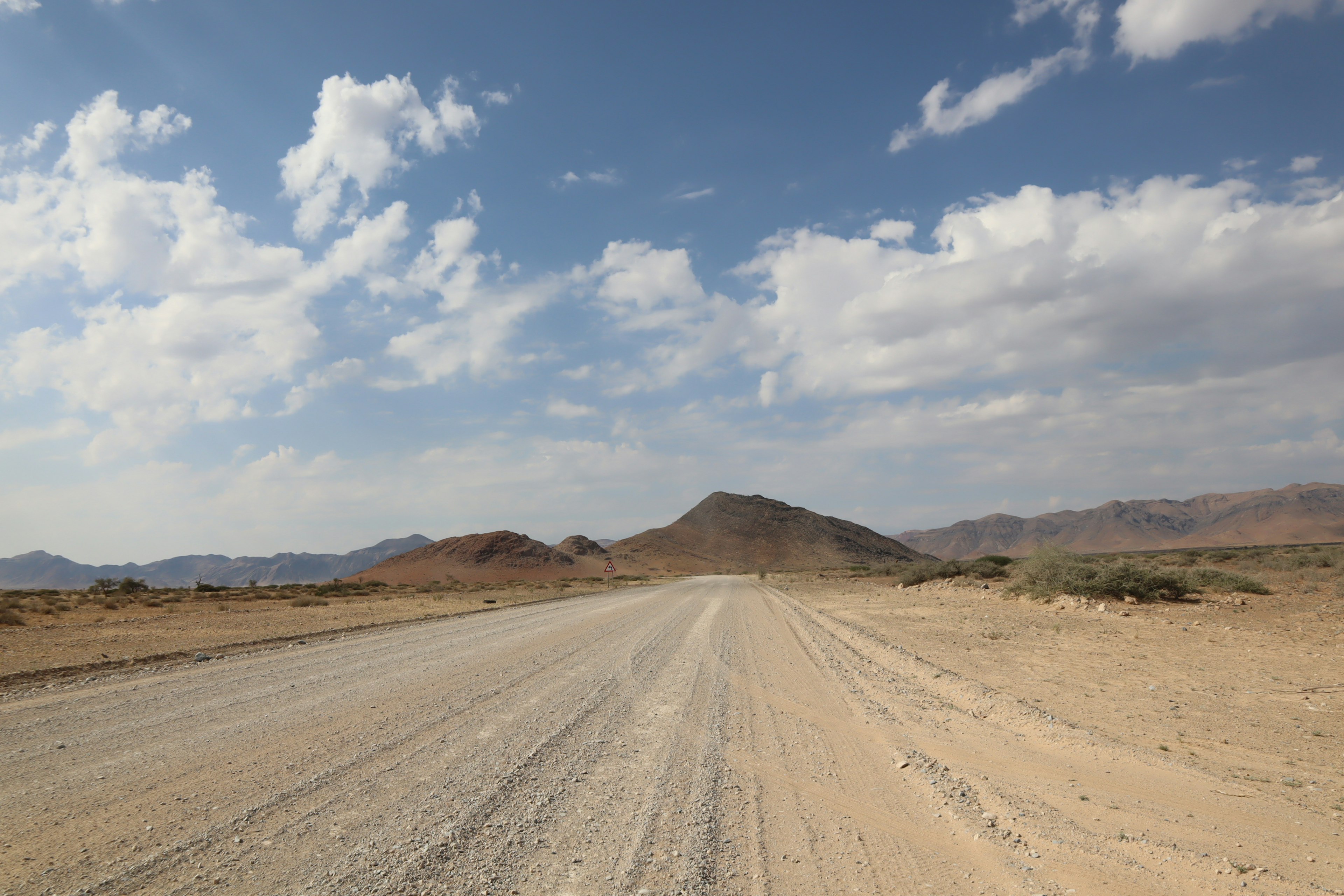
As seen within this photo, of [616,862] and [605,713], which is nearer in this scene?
[616,862]

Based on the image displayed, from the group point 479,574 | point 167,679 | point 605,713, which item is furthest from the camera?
point 479,574

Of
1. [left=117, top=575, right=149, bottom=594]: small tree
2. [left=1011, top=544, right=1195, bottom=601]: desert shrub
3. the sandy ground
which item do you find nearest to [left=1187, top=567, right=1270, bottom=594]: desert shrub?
[left=1011, top=544, right=1195, bottom=601]: desert shrub

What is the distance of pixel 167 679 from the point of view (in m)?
10.8

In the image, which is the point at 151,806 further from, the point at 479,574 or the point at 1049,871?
the point at 479,574

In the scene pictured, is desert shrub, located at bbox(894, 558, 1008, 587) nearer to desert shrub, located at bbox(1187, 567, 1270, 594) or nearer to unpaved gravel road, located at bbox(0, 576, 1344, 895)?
desert shrub, located at bbox(1187, 567, 1270, 594)

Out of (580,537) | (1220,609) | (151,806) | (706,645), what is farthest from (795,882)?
(580,537)

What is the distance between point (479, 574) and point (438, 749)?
111 meters

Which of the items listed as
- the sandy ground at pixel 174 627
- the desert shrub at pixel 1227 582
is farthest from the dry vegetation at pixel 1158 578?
the sandy ground at pixel 174 627

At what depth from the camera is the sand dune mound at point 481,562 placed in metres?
109

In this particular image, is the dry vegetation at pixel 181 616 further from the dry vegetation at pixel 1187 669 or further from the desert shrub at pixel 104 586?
the dry vegetation at pixel 1187 669

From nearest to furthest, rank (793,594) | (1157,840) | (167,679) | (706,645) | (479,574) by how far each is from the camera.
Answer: (1157,840) < (167,679) < (706,645) < (793,594) < (479,574)

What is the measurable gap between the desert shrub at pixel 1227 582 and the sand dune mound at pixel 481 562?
94.9 m

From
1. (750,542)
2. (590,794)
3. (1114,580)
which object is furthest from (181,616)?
(750,542)

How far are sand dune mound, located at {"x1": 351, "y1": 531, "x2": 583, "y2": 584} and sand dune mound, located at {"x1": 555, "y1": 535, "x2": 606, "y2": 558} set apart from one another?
1472cm
